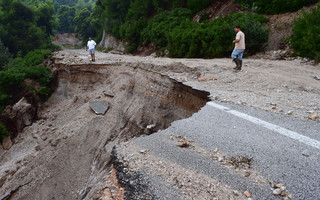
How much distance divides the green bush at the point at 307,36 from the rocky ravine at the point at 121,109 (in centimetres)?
75

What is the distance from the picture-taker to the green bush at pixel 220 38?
10359 millimetres

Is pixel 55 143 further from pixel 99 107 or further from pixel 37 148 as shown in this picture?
pixel 99 107

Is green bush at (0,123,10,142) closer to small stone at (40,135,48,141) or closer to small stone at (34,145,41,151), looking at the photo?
small stone at (40,135,48,141)

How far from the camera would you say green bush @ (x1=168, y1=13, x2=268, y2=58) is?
1036 cm

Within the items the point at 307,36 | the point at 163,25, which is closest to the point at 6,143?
the point at 163,25

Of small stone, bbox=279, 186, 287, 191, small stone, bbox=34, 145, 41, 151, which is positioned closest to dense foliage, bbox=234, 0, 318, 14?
small stone, bbox=279, 186, 287, 191

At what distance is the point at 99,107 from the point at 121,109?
3.80 feet

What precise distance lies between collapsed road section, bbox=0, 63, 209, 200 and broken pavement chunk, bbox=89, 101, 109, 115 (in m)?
0.07

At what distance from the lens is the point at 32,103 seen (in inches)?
476

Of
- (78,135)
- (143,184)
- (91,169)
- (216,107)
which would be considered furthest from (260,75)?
(78,135)

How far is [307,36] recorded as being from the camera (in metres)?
8.78

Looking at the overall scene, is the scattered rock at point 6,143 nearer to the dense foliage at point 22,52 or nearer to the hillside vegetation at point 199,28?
the dense foliage at point 22,52

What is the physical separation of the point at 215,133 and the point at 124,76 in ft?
23.9

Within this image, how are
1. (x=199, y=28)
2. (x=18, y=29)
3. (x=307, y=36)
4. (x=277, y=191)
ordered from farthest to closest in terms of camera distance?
(x=18, y=29), (x=199, y=28), (x=307, y=36), (x=277, y=191)
